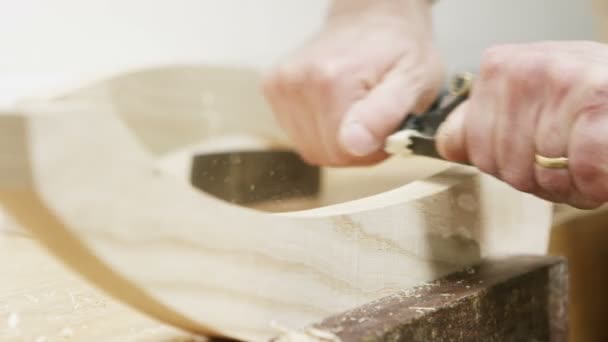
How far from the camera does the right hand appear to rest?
77 centimetres

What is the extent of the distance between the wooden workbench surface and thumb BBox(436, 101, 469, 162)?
Answer: 9.3 inches

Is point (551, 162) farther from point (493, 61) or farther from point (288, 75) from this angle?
point (288, 75)

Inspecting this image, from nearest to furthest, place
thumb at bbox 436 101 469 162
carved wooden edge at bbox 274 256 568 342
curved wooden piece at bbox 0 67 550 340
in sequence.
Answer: curved wooden piece at bbox 0 67 550 340
carved wooden edge at bbox 274 256 568 342
thumb at bbox 436 101 469 162

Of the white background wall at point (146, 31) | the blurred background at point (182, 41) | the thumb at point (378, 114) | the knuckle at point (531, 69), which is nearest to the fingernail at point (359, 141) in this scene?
the thumb at point (378, 114)

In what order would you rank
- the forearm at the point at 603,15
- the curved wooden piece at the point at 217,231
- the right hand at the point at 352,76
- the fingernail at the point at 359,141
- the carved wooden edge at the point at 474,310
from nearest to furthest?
the curved wooden piece at the point at 217,231, the carved wooden edge at the point at 474,310, the fingernail at the point at 359,141, the right hand at the point at 352,76, the forearm at the point at 603,15

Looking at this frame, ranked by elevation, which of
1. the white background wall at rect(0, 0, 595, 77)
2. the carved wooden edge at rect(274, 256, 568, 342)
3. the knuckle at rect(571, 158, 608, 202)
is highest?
the white background wall at rect(0, 0, 595, 77)

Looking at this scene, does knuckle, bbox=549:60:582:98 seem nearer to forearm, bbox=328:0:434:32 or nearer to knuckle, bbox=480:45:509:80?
knuckle, bbox=480:45:509:80

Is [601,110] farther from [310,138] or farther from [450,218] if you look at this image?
[310,138]

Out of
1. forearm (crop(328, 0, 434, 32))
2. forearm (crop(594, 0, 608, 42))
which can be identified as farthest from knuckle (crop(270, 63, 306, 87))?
forearm (crop(594, 0, 608, 42))

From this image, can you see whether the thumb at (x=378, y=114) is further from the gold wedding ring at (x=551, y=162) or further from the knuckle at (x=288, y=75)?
the gold wedding ring at (x=551, y=162)

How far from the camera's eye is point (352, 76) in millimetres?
782

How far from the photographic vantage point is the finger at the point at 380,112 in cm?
67

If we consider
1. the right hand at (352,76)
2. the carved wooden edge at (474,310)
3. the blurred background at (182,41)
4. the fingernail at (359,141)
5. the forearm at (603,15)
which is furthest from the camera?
the forearm at (603,15)

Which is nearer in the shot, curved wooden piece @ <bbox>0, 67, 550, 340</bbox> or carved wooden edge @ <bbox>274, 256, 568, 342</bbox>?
curved wooden piece @ <bbox>0, 67, 550, 340</bbox>
